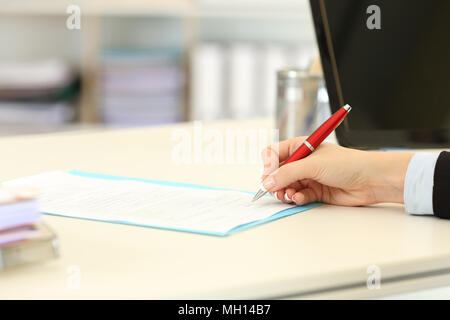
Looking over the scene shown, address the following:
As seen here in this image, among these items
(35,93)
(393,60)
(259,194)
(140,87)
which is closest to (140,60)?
(140,87)

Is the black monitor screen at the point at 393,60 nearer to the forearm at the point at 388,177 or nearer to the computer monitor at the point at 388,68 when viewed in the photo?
the computer monitor at the point at 388,68

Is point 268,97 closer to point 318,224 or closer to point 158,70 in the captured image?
point 158,70

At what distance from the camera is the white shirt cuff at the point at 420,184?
0.79m

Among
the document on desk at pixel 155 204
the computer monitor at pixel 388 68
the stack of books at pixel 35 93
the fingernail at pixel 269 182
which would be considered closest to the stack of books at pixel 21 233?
the document on desk at pixel 155 204

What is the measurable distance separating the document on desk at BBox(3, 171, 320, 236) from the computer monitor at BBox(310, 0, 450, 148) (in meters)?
0.25

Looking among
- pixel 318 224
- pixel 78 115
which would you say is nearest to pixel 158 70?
pixel 78 115

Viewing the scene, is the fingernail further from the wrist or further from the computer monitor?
the computer monitor

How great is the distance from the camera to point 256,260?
612 mm

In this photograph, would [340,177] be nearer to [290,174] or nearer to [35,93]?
[290,174]

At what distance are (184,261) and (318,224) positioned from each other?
0.68ft

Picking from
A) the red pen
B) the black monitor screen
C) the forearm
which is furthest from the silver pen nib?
the black monitor screen

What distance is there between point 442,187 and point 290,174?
0.62 ft

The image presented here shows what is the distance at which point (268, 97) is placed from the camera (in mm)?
3184
